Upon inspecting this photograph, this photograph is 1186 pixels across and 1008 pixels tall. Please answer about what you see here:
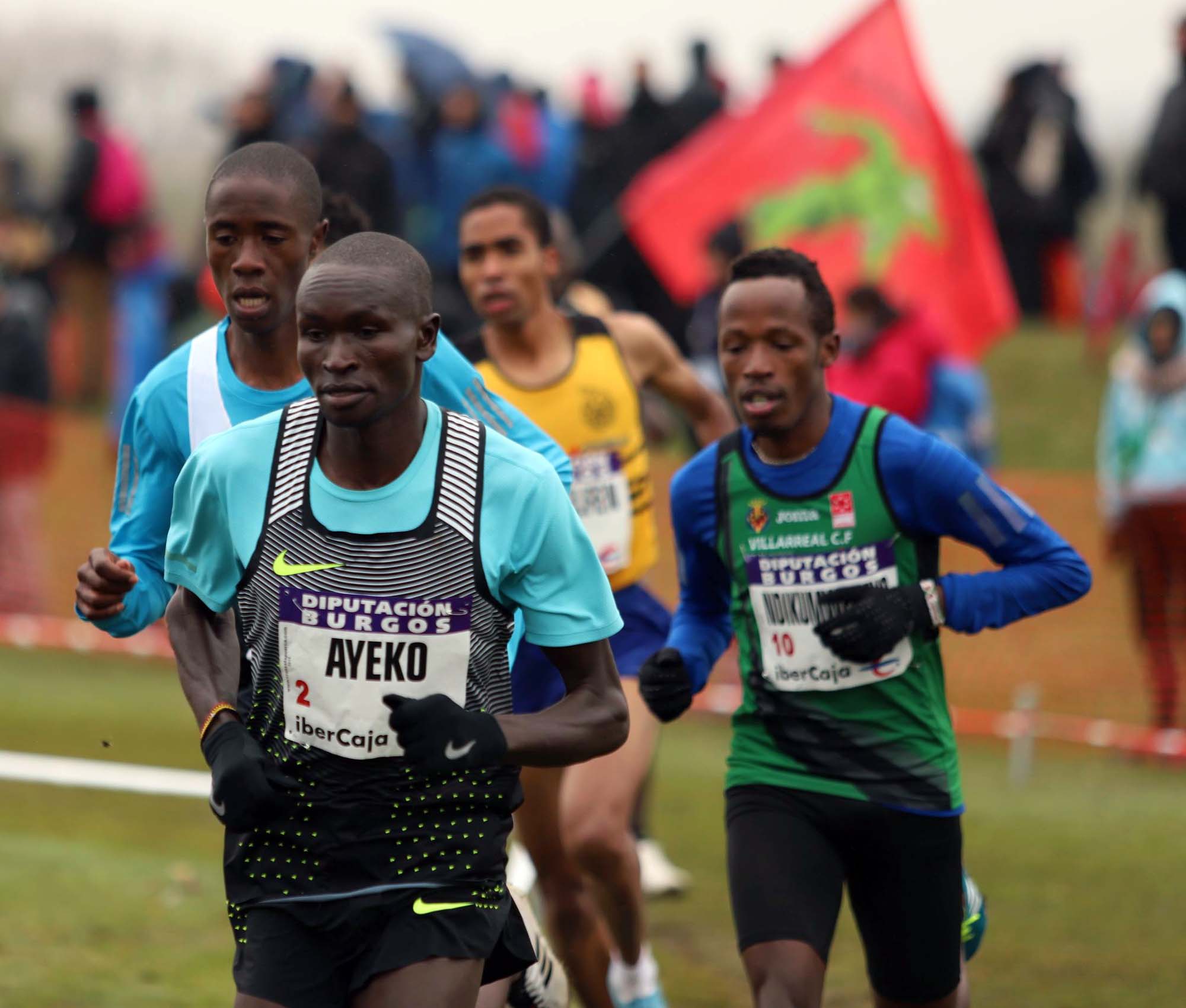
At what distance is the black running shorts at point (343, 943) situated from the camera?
3.81 metres

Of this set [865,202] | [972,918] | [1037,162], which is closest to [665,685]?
[972,918]

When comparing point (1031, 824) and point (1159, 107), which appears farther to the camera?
point (1159, 107)

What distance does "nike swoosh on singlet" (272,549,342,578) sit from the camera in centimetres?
379

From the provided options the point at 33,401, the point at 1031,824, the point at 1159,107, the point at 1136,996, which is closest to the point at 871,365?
the point at 1031,824

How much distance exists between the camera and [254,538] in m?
3.86

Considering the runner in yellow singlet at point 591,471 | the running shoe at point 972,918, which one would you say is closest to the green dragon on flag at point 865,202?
the runner in yellow singlet at point 591,471

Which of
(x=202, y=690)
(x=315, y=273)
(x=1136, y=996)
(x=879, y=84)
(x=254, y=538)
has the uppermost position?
(x=879, y=84)

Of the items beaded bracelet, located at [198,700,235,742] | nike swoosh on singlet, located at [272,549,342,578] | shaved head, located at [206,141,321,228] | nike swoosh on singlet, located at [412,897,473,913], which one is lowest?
nike swoosh on singlet, located at [412,897,473,913]

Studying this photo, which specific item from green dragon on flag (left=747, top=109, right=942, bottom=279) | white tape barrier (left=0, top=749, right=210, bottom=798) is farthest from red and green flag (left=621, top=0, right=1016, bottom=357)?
white tape barrier (left=0, top=749, right=210, bottom=798)

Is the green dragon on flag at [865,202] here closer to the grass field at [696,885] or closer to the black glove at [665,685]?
the grass field at [696,885]

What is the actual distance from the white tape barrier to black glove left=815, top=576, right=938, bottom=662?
157 inches

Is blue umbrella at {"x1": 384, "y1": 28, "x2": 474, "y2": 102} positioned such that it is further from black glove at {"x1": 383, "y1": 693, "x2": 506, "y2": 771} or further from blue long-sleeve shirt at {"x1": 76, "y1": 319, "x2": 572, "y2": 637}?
black glove at {"x1": 383, "y1": 693, "x2": 506, "y2": 771}

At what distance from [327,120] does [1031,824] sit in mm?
8503

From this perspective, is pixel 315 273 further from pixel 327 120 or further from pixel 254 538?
pixel 327 120
